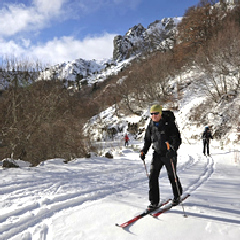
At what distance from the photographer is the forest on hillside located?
10.3m

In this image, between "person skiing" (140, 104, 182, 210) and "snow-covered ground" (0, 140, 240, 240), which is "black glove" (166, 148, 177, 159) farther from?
"snow-covered ground" (0, 140, 240, 240)

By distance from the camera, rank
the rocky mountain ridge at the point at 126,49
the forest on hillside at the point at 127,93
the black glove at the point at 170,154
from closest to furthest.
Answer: the black glove at the point at 170,154
the forest on hillside at the point at 127,93
the rocky mountain ridge at the point at 126,49

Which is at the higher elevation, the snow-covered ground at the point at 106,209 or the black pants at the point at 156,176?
the black pants at the point at 156,176

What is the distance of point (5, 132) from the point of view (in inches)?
368

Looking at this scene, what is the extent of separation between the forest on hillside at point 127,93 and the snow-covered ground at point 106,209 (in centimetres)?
542

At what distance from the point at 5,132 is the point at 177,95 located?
72.8 ft

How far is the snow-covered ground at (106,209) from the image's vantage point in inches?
100

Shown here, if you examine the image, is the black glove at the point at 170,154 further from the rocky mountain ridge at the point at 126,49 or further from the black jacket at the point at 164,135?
the rocky mountain ridge at the point at 126,49

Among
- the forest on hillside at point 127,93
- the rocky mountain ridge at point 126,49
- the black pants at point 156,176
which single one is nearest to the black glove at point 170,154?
the black pants at point 156,176

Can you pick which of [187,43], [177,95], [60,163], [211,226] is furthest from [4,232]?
[187,43]

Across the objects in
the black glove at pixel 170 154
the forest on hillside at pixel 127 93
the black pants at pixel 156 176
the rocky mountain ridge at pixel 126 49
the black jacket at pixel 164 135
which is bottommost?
the black pants at pixel 156 176

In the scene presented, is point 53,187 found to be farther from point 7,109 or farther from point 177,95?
point 177,95

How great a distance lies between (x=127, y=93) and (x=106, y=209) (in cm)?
3035

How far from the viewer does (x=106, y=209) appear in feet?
11.0
